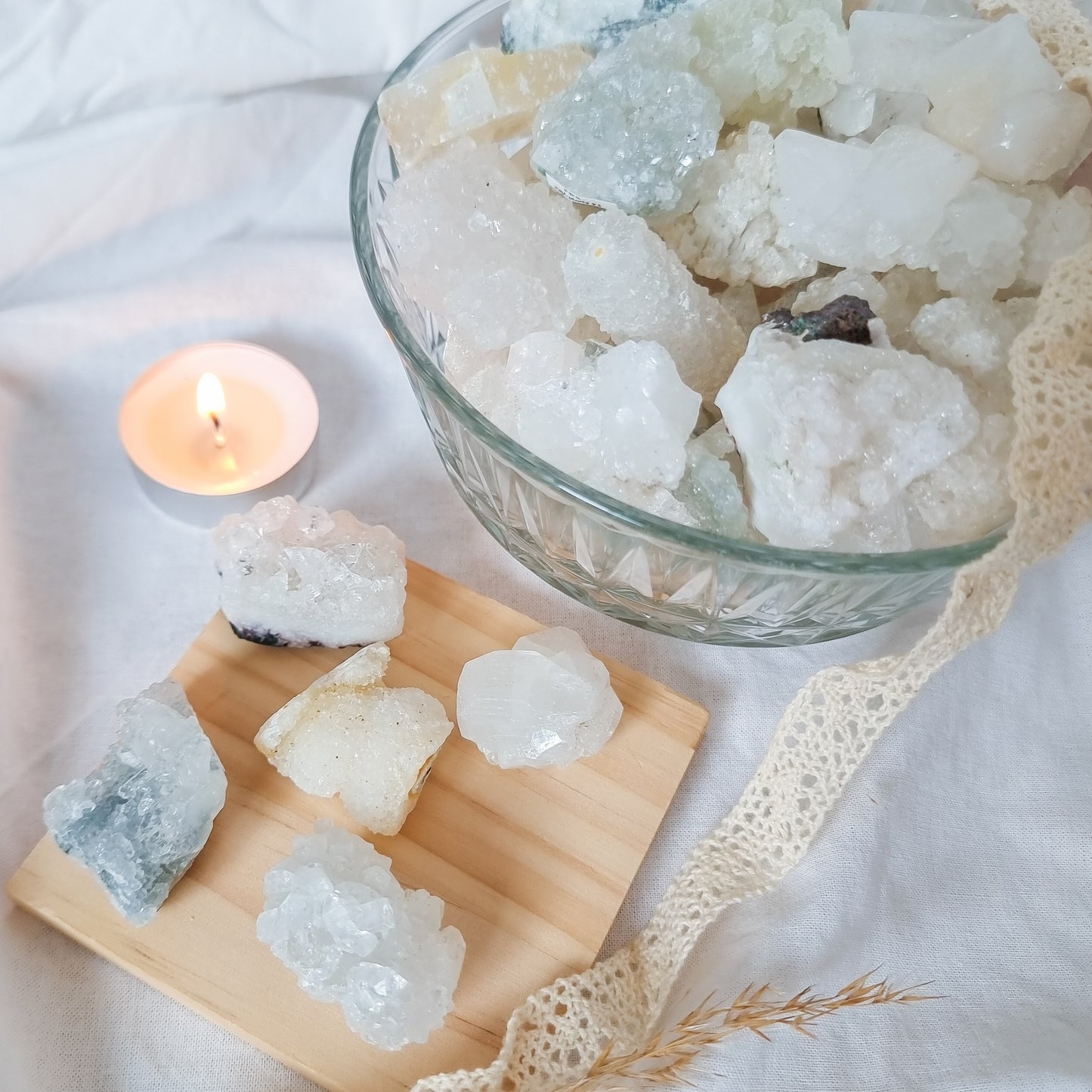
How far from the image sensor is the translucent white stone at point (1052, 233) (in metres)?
0.50

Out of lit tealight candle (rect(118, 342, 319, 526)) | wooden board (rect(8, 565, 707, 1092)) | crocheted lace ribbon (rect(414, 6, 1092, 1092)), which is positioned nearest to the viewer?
crocheted lace ribbon (rect(414, 6, 1092, 1092))

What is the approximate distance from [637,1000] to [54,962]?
12.6 inches

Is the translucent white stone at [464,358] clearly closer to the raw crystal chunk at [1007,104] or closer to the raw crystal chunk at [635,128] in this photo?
→ the raw crystal chunk at [635,128]

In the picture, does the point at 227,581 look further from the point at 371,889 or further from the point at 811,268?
the point at 811,268

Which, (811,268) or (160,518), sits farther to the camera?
(160,518)

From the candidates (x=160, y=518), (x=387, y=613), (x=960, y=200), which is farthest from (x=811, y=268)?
(x=160, y=518)

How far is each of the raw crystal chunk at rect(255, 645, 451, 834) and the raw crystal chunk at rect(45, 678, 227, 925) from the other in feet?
0.14

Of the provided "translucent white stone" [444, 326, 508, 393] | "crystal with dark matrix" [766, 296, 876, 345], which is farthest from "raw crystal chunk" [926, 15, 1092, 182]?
"translucent white stone" [444, 326, 508, 393]

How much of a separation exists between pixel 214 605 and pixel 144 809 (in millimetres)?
186

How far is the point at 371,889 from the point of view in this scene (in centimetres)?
52

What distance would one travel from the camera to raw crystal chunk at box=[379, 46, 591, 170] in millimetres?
546

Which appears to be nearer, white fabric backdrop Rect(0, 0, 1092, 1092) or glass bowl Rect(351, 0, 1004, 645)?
glass bowl Rect(351, 0, 1004, 645)

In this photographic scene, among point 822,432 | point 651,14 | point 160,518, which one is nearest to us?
point 822,432

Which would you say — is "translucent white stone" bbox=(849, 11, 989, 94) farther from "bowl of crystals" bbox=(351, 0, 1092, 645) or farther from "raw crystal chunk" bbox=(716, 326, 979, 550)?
"raw crystal chunk" bbox=(716, 326, 979, 550)
